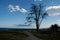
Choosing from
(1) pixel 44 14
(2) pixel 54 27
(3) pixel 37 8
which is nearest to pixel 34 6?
(3) pixel 37 8

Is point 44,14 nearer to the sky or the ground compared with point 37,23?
nearer to the sky

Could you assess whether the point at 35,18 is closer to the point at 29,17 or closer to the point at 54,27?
the point at 29,17

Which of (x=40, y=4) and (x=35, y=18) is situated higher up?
(x=40, y=4)

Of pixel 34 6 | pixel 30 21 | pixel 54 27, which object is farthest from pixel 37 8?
pixel 54 27

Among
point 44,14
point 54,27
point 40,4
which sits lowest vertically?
point 54,27

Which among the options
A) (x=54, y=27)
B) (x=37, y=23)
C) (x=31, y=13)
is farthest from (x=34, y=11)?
(x=54, y=27)

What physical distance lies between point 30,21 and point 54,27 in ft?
76.5

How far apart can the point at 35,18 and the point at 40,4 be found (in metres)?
6.22

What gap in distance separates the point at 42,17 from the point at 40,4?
5512mm

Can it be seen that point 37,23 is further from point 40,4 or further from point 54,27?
point 54,27

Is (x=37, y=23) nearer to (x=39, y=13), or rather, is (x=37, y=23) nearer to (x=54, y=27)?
(x=39, y=13)

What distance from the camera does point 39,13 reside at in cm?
5928

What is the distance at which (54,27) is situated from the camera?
7806 centimetres

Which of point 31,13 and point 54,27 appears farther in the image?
point 54,27
